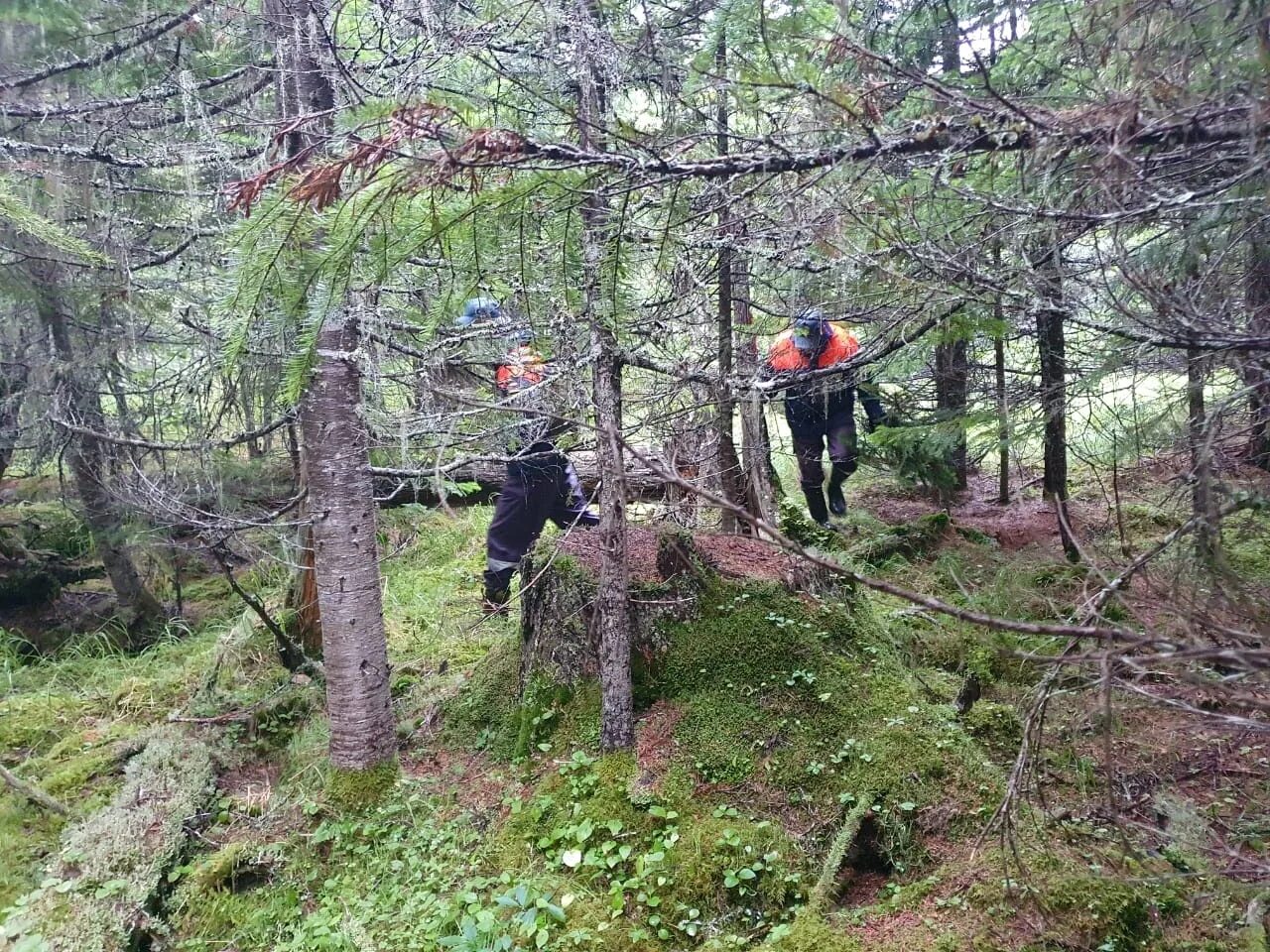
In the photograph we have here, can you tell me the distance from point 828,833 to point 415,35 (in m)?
4.44

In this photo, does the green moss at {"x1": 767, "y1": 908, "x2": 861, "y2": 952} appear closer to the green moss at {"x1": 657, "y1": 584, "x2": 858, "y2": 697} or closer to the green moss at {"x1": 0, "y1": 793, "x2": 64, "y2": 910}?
the green moss at {"x1": 657, "y1": 584, "x2": 858, "y2": 697}

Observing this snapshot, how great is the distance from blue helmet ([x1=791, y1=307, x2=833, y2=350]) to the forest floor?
148 centimetres

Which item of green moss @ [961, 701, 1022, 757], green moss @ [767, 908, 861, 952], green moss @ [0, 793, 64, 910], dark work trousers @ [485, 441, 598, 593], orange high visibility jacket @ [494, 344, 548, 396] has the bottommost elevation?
green moss @ [0, 793, 64, 910]

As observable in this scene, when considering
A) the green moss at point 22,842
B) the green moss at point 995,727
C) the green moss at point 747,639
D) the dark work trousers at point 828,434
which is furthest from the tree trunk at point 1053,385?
the green moss at point 22,842

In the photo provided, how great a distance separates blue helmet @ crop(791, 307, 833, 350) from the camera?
371 centimetres

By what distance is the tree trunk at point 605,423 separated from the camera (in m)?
2.95

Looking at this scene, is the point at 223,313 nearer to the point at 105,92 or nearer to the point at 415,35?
the point at 415,35

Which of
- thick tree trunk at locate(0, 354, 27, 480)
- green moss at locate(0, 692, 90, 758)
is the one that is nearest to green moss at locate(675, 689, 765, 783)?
green moss at locate(0, 692, 90, 758)

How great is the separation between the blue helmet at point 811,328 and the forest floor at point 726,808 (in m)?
1.48

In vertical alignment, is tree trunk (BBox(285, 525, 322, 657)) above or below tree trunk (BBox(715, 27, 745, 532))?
below

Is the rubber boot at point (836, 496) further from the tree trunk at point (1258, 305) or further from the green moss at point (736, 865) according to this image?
the green moss at point (736, 865)

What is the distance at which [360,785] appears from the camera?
13.6 ft

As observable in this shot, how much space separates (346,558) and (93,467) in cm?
533

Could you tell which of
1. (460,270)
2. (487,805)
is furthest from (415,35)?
(487,805)
